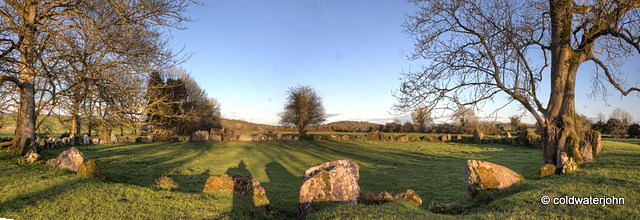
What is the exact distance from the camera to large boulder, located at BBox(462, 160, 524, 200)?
7.96 m

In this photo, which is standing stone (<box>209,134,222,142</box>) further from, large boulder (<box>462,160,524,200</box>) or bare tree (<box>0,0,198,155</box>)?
large boulder (<box>462,160,524,200</box>)

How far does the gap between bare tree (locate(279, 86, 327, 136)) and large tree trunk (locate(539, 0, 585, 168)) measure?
103ft

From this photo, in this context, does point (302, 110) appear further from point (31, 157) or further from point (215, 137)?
point (31, 157)

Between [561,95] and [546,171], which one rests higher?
[561,95]

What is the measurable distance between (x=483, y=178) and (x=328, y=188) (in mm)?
4065

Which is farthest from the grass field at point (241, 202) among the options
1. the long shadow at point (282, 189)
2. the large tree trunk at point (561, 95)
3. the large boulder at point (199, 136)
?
the large boulder at point (199, 136)

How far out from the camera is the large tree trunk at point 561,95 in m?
11.2

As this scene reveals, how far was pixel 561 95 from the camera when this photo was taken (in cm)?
1170

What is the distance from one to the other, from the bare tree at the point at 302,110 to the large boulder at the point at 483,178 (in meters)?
33.5

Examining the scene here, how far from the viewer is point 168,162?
1612 centimetres

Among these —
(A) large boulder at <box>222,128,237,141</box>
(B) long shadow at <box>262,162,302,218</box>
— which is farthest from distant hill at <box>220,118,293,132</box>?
(B) long shadow at <box>262,162,302,218</box>

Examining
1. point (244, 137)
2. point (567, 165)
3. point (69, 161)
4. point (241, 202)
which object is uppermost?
point (244, 137)

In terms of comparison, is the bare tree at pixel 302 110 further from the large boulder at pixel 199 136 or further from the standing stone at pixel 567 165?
the standing stone at pixel 567 165

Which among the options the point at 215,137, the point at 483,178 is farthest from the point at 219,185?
the point at 215,137
